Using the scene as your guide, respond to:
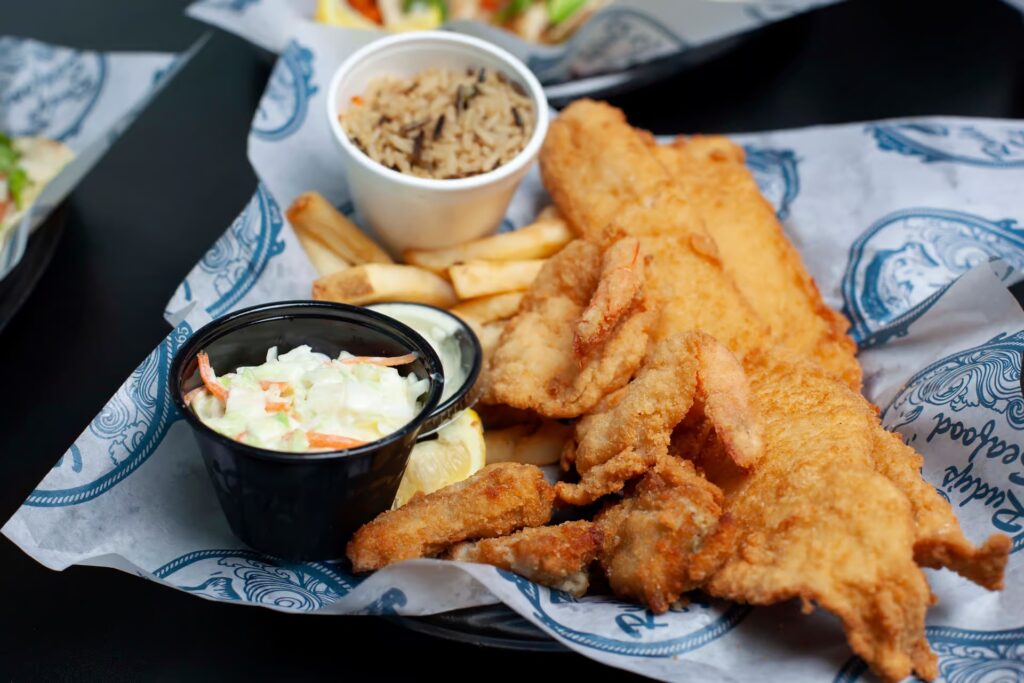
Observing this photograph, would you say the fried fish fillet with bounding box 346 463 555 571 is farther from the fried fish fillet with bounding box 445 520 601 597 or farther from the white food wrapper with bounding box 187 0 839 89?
the white food wrapper with bounding box 187 0 839 89

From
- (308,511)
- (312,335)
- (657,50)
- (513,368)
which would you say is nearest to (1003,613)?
(513,368)

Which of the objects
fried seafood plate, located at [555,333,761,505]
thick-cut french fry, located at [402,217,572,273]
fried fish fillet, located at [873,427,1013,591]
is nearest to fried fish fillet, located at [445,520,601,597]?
fried seafood plate, located at [555,333,761,505]

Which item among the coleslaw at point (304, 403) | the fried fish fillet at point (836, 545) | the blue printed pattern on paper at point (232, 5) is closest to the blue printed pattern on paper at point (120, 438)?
the coleslaw at point (304, 403)

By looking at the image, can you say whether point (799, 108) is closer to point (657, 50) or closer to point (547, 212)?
point (657, 50)

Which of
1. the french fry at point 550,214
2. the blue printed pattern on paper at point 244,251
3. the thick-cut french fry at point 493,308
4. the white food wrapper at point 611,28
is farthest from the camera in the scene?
the white food wrapper at point 611,28

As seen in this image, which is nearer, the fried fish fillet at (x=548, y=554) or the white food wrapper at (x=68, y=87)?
the fried fish fillet at (x=548, y=554)

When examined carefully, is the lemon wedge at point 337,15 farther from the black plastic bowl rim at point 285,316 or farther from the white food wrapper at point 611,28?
the black plastic bowl rim at point 285,316

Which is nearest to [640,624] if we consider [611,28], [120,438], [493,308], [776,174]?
[493,308]
